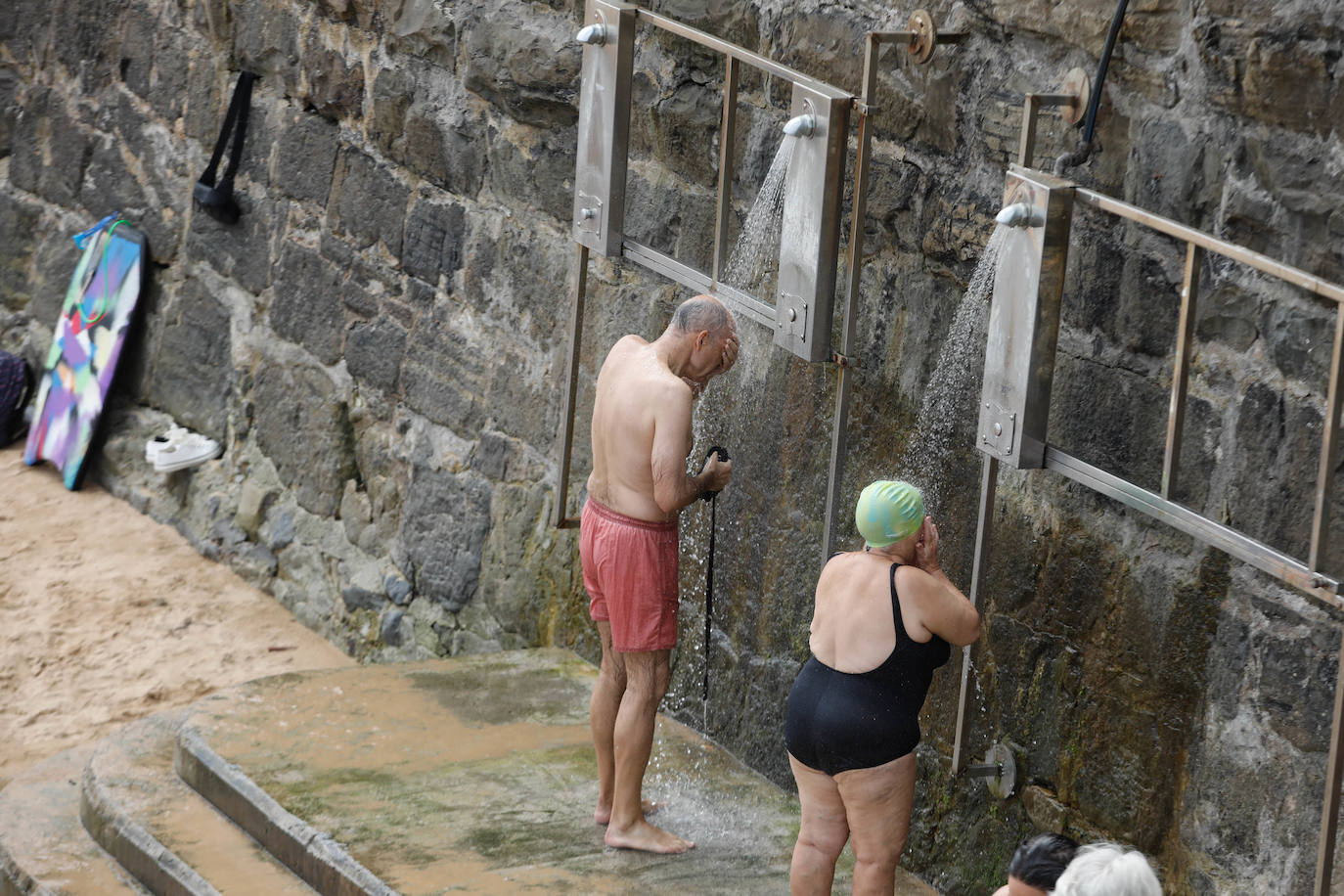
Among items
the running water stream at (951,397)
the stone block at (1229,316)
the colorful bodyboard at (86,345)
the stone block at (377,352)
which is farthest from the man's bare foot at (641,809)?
the colorful bodyboard at (86,345)

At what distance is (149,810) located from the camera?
4977 millimetres

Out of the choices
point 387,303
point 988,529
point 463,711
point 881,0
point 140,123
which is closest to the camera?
point 988,529

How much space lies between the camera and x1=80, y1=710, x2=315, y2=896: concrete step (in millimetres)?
4633

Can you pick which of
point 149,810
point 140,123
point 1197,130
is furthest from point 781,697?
point 140,123

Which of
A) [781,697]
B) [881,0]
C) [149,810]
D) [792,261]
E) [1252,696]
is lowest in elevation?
[149,810]

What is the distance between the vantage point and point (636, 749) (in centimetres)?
459

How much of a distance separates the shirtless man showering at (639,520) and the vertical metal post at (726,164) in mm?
327

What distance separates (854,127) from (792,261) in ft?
1.52

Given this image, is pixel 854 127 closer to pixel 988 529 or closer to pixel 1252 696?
pixel 988 529

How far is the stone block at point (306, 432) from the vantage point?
6.79 m

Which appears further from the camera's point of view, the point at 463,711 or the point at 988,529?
the point at 463,711

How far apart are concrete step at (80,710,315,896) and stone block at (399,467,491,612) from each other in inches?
46.2

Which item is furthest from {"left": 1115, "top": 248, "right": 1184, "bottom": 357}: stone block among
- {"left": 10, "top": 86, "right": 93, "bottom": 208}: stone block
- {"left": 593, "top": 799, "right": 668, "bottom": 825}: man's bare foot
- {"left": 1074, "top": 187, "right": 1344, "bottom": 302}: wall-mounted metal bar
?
{"left": 10, "top": 86, "right": 93, "bottom": 208}: stone block

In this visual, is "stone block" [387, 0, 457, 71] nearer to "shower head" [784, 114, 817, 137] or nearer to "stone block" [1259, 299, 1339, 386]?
"shower head" [784, 114, 817, 137]
